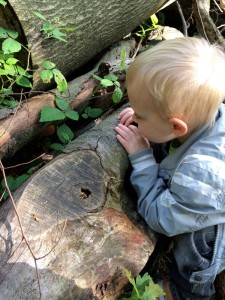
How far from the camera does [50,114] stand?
7.38 feet

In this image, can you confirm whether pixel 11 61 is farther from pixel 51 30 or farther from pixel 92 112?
pixel 92 112

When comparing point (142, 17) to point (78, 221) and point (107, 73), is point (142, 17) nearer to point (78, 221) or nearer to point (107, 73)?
point (107, 73)

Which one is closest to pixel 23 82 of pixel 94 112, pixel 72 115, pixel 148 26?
pixel 72 115

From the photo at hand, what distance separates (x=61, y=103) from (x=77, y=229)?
0.88 meters

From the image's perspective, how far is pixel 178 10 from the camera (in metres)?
3.99

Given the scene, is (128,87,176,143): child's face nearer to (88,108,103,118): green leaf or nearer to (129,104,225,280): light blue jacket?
(129,104,225,280): light blue jacket

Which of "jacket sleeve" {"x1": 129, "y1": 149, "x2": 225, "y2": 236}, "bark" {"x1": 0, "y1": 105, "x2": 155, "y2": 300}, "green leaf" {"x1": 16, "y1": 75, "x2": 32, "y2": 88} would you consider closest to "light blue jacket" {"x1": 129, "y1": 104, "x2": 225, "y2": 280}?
"jacket sleeve" {"x1": 129, "y1": 149, "x2": 225, "y2": 236}

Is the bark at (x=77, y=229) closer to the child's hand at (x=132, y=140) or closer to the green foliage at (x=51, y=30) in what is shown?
the child's hand at (x=132, y=140)

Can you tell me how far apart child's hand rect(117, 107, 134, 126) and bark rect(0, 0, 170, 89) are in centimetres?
60

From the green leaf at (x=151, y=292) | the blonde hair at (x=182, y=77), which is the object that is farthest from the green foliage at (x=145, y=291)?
the blonde hair at (x=182, y=77)

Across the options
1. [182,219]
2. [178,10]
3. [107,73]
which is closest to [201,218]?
[182,219]

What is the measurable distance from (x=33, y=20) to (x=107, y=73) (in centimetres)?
57

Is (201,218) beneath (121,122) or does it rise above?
beneath

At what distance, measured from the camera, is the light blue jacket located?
1.81 metres
